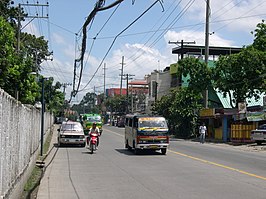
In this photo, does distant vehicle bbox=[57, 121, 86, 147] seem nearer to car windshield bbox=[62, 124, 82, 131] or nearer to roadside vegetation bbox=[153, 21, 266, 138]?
car windshield bbox=[62, 124, 82, 131]

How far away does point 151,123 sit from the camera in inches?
994

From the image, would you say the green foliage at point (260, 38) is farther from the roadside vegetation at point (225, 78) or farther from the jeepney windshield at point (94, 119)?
the jeepney windshield at point (94, 119)

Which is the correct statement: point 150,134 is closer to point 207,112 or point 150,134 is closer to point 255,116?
point 255,116

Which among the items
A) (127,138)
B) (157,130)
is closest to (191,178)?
(157,130)

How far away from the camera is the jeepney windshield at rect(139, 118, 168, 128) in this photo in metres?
25.1

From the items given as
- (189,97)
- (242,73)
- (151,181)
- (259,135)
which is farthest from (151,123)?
(189,97)

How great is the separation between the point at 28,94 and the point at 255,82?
2547 cm

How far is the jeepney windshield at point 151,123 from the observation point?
25.1 metres

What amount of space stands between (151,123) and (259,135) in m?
13.8

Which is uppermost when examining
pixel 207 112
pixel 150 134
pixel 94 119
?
pixel 207 112

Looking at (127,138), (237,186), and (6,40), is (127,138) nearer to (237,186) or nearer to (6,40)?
(6,40)

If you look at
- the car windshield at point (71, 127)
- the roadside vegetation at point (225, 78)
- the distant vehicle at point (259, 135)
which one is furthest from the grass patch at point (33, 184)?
the roadside vegetation at point (225, 78)

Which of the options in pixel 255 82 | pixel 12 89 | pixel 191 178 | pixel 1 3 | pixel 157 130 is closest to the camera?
pixel 191 178

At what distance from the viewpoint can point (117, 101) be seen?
370 ft
